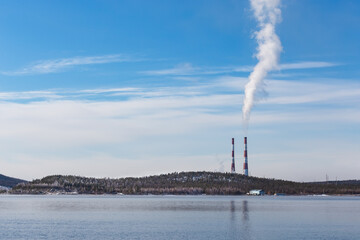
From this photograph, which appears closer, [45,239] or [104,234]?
[45,239]

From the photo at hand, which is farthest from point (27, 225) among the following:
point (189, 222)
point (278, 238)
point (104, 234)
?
point (278, 238)

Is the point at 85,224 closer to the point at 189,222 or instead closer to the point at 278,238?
the point at 189,222

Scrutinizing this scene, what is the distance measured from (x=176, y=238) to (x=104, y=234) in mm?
12167

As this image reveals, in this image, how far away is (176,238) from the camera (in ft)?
265

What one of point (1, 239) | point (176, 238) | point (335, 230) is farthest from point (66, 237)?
point (335, 230)

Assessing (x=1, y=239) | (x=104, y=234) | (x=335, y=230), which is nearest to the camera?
(x=1, y=239)

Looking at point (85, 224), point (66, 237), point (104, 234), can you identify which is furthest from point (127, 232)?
point (85, 224)

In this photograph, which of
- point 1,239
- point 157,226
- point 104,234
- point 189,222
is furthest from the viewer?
point 189,222

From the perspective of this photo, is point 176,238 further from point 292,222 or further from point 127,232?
point 292,222

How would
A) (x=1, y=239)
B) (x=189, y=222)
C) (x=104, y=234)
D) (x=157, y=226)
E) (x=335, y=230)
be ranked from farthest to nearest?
(x=189, y=222)
(x=157, y=226)
(x=335, y=230)
(x=104, y=234)
(x=1, y=239)

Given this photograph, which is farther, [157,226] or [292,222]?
[292,222]

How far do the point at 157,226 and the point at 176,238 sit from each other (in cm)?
1940

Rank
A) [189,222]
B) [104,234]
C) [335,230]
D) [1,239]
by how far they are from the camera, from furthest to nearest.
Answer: [189,222]
[335,230]
[104,234]
[1,239]

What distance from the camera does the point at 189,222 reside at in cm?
10881
